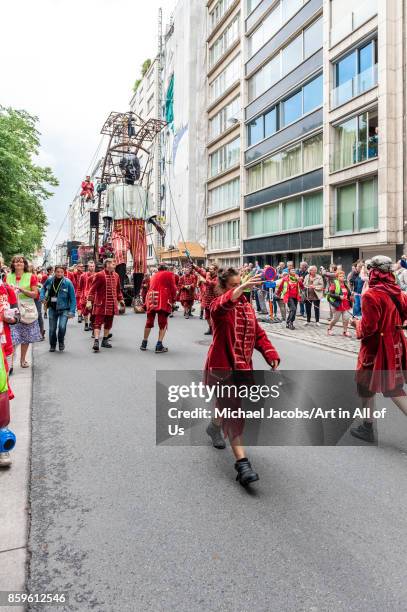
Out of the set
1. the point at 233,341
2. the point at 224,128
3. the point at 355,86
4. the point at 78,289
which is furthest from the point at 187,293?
the point at 224,128

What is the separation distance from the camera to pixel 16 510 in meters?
3.29

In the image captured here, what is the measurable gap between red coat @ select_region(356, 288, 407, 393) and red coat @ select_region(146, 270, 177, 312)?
18.5ft

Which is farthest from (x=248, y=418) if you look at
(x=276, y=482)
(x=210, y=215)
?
(x=210, y=215)

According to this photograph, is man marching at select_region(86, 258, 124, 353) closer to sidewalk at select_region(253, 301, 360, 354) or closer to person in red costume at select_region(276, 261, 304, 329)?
sidewalk at select_region(253, 301, 360, 354)

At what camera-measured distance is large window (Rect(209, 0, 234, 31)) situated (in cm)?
3747

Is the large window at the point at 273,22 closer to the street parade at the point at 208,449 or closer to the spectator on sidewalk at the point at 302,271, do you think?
the street parade at the point at 208,449

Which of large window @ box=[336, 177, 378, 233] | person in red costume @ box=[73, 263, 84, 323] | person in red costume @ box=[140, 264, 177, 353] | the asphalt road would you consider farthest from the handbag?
large window @ box=[336, 177, 378, 233]

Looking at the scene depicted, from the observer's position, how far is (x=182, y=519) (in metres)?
3.16

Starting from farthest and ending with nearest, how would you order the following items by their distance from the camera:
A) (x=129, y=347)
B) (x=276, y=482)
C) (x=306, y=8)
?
(x=306, y=8) → (x=129, y=347) → (x=276, y=482)

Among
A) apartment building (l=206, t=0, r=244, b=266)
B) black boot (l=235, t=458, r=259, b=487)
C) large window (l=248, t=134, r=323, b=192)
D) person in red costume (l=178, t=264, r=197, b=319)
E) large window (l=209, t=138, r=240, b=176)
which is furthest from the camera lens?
large window (l=209, t=138, r=240, b=176)

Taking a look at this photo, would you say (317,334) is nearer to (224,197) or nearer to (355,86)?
(355,86)

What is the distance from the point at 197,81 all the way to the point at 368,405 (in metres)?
43.1

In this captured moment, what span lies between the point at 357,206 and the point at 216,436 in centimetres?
1914

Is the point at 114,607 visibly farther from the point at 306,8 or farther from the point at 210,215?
the point at 210,215
